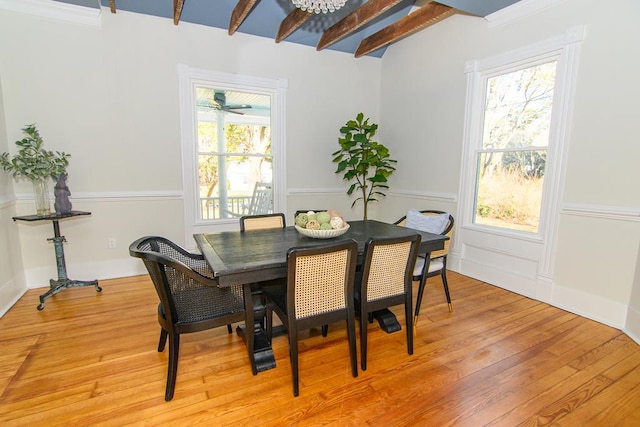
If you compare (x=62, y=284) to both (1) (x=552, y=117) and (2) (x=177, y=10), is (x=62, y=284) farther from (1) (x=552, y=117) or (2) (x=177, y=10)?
(1) (x=552, y=117)

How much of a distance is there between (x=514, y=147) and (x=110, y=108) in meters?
4.28

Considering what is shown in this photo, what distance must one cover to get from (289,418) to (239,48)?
12.8 feet

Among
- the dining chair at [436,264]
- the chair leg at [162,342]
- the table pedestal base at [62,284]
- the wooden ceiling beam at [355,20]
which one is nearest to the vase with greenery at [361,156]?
the wooden ceiling beam at [355,20]

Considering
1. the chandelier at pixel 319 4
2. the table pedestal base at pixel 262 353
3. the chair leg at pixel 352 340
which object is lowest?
the table pedestal base at pixel 262 353

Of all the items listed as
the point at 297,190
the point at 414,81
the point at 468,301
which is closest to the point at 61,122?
the point at 297,190

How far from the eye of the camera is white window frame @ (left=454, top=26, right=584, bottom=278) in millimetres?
2732

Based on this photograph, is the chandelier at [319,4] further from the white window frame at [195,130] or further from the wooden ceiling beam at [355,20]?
the white window frame at [195,130]

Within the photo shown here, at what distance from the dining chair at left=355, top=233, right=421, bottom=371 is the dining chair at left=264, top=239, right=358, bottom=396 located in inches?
4.2

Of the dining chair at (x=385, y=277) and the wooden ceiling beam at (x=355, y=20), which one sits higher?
the wooden ceiling beam at (x=355, y=20)

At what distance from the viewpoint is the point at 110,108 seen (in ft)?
11.1

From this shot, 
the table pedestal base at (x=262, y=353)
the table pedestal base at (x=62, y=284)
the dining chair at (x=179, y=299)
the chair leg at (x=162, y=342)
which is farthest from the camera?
the table pedestal base at (x=62, y=284)

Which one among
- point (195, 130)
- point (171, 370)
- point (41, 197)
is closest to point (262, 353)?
point (171, 370)

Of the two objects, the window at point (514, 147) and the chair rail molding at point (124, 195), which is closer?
the window at point (514, 147)

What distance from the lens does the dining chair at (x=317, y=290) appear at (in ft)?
5.52
